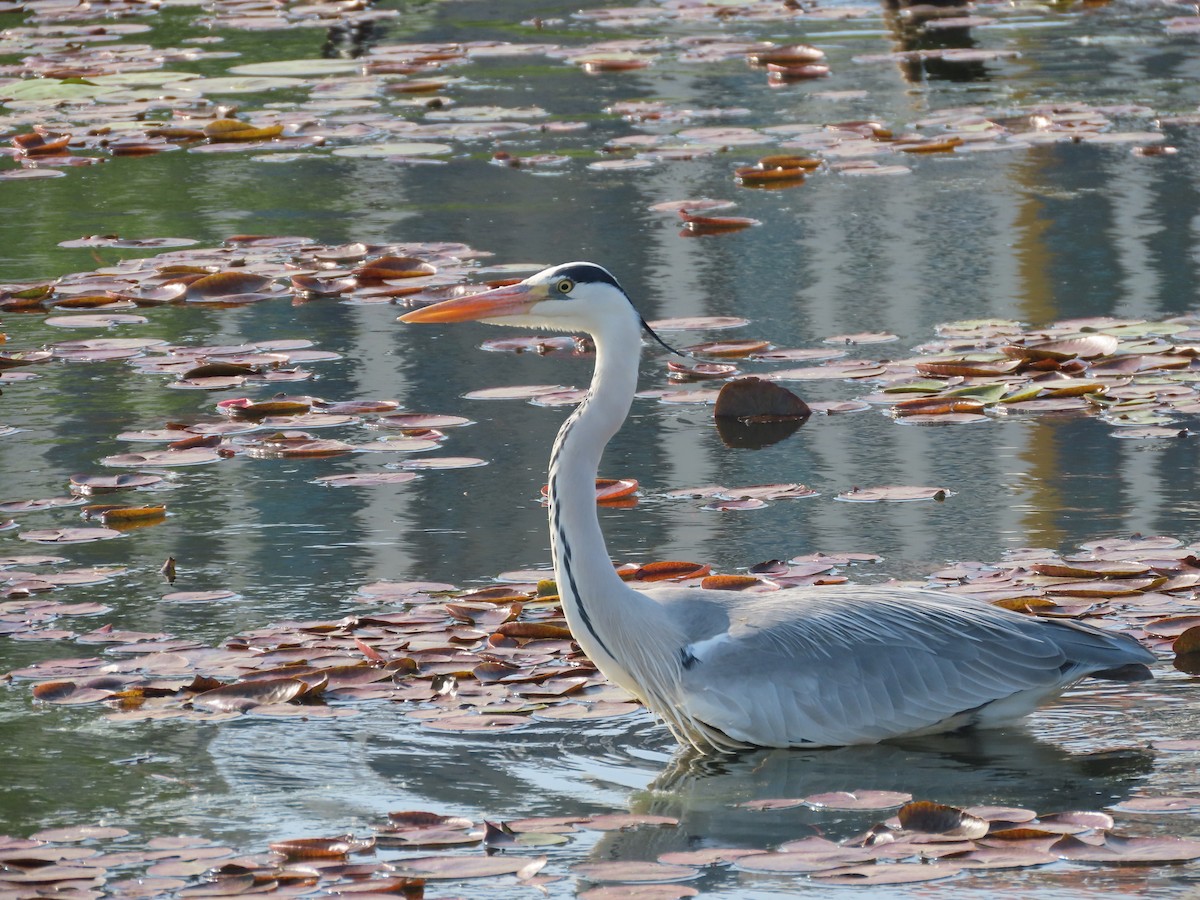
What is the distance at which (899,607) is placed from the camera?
5.03m

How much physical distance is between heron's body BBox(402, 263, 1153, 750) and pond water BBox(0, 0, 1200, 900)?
112 mm

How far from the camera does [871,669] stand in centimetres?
490

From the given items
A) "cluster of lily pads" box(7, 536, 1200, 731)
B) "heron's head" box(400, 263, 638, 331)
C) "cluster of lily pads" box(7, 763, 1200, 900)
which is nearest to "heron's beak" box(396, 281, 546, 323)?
"heron's head" box(400, 263, 638, 331)

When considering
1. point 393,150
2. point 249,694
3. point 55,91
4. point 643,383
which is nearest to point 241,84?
Result: point 55,91

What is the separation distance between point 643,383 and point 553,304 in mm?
2792

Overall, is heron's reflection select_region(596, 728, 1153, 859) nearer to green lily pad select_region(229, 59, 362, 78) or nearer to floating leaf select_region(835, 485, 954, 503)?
floating leaf select_region(835, 485, 954, 503)

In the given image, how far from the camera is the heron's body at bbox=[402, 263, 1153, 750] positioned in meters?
4.84

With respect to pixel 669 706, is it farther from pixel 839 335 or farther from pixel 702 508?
pixel 839 335

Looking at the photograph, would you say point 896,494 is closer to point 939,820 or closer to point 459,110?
point 939,820

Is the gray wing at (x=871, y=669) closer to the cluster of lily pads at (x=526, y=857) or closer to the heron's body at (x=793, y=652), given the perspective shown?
the heron's body at (x=793, y=652)

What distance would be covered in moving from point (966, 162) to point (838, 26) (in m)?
4.93

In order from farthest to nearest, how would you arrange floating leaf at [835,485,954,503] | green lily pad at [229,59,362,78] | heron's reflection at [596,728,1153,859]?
green lily pad at [229,59,362,78] < floating leaf at [835,485,954,503] < heron's reflection at [596,728,1153,859]

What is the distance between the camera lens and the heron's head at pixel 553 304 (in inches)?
201

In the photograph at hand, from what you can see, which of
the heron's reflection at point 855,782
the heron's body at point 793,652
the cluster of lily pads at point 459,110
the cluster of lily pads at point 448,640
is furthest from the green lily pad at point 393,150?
the heron's reflection at point 855,782
